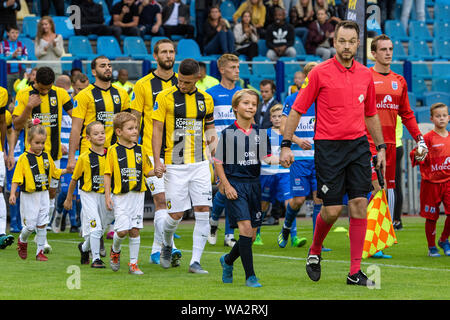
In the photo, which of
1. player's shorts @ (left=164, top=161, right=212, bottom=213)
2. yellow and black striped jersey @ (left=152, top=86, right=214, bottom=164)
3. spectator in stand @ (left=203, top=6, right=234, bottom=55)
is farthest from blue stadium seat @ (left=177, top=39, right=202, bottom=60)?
player's shorts @ (left=164, top=161, right=212, bottom=213)

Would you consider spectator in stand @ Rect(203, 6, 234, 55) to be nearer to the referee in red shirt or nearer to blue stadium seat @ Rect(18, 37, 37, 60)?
blue stadium seat @ Rect(18, 37, 37, 60)

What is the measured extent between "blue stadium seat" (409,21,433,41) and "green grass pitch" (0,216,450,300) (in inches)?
479

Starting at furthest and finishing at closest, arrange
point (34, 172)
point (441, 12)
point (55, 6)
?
point (441, 12) < point (55, 6) < point (34, 172)

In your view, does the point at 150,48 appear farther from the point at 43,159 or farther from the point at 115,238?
the point at 115,238

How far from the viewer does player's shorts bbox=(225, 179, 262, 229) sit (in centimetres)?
742

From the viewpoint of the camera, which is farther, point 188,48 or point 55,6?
point 55,6

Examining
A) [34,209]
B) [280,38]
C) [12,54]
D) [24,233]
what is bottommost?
[24,233]

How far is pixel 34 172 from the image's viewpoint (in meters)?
10.1

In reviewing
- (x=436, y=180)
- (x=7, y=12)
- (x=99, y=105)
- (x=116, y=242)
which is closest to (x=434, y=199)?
(x=436, y=180)

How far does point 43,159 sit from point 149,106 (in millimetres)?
1543

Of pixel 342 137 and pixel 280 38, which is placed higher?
pixel 280 38

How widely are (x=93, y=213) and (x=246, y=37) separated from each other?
11.2m

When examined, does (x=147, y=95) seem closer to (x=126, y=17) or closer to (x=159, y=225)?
(x=159, y=225)

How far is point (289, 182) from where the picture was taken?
1202 centimetres
